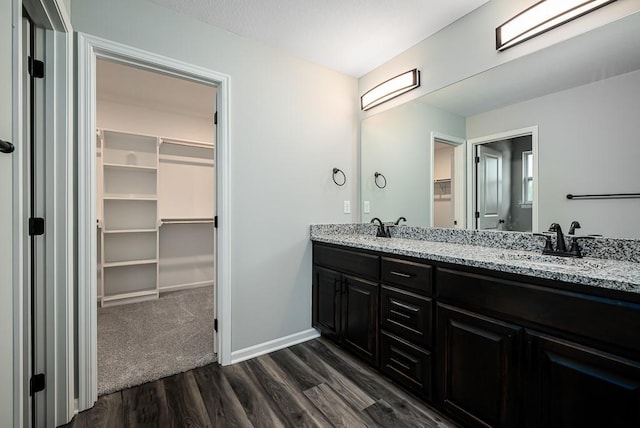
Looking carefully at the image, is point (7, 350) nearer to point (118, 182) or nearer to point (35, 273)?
point (35, 273)

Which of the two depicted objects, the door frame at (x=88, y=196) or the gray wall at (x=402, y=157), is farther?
the gray wall at (x=402, y=157)

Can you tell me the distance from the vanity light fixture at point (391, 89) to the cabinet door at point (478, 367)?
1704 mm

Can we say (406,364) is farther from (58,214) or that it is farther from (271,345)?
(58,214)

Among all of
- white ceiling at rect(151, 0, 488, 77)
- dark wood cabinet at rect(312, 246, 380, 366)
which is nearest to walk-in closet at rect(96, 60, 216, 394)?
white ceiling at rect(151, 0, 488, 77)

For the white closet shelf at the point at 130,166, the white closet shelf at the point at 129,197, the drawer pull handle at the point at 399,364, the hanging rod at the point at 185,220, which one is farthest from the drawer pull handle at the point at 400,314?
the white closet shelf at the point at 130,166

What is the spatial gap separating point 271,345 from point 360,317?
0.80 m

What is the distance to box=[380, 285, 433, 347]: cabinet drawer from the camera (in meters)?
1.56

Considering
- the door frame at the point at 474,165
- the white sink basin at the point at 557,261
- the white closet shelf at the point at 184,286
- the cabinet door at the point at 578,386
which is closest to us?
the cabinet door at the point at 578,386

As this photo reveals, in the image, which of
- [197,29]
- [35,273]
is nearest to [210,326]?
[35,273]

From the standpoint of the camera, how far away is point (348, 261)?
209 cm

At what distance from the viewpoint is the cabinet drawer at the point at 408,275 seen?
156 centimetres

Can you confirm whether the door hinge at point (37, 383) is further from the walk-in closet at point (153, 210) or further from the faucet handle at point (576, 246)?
the faucet handle at point (576, 246)

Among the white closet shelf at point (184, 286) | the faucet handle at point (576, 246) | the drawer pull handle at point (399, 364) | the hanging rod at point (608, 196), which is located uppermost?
the hanging rod at point (608, 196)

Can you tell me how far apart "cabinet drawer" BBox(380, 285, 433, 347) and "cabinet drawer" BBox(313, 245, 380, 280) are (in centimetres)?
15
